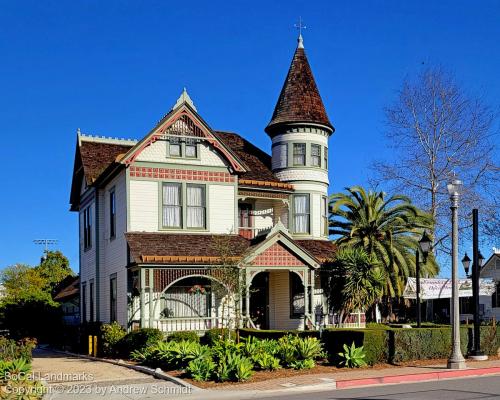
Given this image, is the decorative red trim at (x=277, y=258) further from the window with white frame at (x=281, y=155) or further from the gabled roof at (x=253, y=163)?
the window with white frame at (x=281, y=155)

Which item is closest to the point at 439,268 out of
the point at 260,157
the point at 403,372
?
the point at 260,157

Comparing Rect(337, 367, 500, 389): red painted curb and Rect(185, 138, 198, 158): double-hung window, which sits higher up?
Rect(185, 138, 198, 158): double-hung window

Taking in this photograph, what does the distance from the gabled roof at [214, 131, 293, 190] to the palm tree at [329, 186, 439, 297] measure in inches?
210

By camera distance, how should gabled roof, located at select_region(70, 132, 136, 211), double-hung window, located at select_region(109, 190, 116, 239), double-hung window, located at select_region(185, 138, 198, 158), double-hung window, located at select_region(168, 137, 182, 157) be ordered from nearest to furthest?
double-hung window, located at select_region(168, 137, 182, 157) → double-hung window, located at select_region(185, 138, 198, 158) → double-hung window, located at select_region(109, 190, 116, 239) → gabled roof, located at select_region(70, 132, 136, 211)

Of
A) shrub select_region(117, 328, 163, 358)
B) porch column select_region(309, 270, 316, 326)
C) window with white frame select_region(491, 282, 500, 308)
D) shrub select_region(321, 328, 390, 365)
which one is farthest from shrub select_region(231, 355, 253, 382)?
window with white frame select_region(491, 282, 500, 308)

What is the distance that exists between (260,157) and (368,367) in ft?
53.7

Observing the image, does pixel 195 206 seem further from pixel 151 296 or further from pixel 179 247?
pixel 151 296

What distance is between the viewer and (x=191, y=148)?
28.2 meters

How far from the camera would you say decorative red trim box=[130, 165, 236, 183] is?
2694cm

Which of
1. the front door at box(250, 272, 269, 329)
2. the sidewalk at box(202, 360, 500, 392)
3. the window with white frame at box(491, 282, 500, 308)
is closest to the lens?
the sidewalk at box(202, 360, 500, 392)

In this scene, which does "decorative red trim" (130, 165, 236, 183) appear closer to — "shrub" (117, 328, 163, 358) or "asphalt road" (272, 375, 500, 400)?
"shrub" (117, 328, 163, 358)

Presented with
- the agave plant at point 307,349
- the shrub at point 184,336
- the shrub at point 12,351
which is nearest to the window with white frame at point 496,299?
the shrub at point 184,336

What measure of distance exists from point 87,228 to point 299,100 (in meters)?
12.0

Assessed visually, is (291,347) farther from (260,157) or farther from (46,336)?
(46,336)
